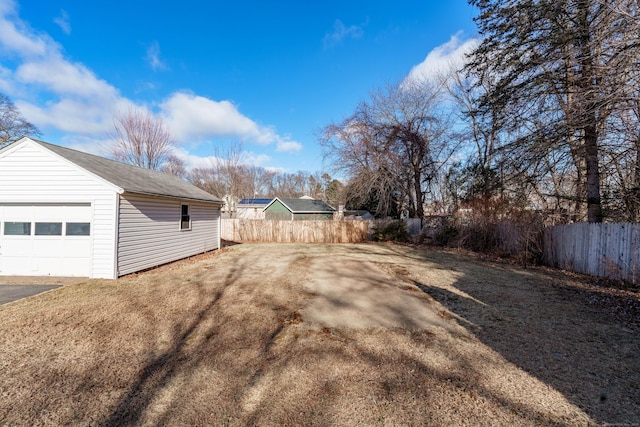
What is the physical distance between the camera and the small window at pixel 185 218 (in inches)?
390

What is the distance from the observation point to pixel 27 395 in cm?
251

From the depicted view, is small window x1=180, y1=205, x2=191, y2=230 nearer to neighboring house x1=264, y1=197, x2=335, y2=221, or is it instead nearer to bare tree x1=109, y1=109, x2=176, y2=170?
neighboring house x1=264, y1=197, x2=335, y2=221

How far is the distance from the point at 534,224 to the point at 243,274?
32.2 feet

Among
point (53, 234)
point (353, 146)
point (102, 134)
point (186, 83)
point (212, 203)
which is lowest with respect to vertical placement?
point (53, 234)

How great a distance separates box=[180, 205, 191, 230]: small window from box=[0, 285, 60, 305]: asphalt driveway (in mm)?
4147

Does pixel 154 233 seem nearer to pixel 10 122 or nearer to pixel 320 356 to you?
pixel 320 356

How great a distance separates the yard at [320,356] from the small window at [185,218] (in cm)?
411

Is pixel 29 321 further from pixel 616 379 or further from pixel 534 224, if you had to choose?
pixel 534 224

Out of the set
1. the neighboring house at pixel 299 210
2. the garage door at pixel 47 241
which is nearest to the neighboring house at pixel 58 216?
the garage door at pixel 47 241

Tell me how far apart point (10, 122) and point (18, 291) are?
25.1 meters

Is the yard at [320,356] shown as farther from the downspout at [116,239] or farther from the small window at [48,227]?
the small window at [48,227]

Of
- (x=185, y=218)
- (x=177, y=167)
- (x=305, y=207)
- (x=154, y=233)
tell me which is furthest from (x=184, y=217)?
(x=177, y=167)

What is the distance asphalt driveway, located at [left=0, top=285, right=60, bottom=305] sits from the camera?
5.18 metres

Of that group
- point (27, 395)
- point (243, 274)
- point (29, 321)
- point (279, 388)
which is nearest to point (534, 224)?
point (243, 274)
